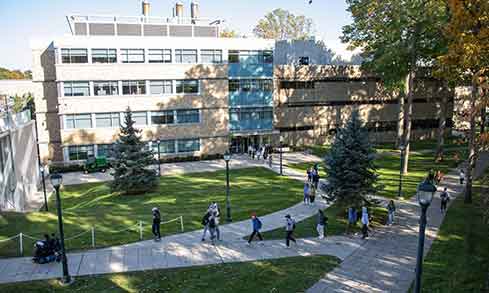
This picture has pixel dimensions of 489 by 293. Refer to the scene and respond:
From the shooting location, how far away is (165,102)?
1495 inches

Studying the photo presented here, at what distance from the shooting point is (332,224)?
59.6 feet

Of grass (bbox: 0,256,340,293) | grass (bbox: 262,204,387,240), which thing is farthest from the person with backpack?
grass (bbox: 0,256,340,293)

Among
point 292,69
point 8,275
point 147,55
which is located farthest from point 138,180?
point 292,69

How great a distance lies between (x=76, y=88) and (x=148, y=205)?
61.2ft

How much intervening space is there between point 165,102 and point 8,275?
87.9ft

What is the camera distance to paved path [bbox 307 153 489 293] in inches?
469

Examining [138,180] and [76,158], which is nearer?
[138,180]

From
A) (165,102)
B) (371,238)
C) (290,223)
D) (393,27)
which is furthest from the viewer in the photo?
(165,102)

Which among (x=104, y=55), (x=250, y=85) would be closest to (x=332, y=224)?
(x=250, y=85)

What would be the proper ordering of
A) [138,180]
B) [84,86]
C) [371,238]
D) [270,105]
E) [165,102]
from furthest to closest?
[270,105] → [165,102] → [84,86] → [138,180] → [371,238]

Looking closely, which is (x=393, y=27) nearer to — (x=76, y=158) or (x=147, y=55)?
(x=147, y=55)

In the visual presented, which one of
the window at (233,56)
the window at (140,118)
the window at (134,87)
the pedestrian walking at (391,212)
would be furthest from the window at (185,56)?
the pedestrian walking at (391,212)

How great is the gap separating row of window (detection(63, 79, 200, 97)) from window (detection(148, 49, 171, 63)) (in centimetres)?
206

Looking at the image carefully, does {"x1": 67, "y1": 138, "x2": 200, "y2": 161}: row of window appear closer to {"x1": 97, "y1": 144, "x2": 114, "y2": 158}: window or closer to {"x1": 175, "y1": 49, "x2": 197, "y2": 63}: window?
{"x1": 97, "y1": 144, "x2": 114, "y2": 158}: window
